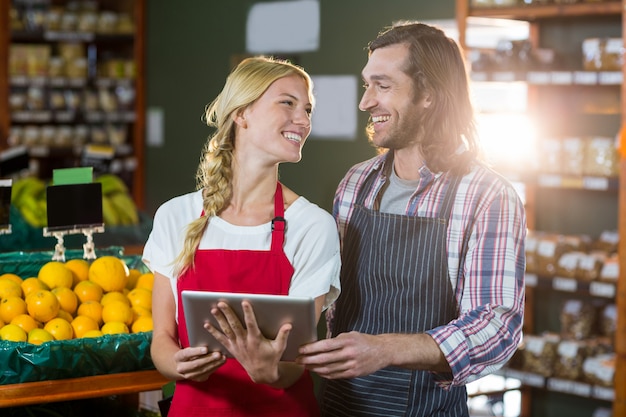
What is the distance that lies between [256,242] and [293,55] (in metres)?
4.65

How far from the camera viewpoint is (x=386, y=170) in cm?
233

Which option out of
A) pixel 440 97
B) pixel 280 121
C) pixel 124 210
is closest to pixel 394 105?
pixel 440 97

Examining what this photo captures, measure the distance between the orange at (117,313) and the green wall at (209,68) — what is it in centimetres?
361

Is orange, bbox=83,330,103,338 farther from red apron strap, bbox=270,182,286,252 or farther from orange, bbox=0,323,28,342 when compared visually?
red apron strap, bbox=270,182,286,252

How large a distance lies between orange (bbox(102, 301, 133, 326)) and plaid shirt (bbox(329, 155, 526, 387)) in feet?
2.79

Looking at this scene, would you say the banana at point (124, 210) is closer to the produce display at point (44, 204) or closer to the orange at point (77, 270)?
the produce display at point (44, 204)

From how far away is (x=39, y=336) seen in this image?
236 cm

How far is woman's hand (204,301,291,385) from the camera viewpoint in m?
1.77

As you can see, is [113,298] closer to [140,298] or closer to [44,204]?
[140,298]

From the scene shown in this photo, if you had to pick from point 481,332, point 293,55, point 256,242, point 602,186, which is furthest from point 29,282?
point 293,55

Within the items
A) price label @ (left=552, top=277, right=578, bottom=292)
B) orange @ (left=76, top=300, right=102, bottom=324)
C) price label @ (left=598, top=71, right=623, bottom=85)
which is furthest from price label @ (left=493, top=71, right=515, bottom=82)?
orange @ (left=76, top=300, right=102, bottom=324)

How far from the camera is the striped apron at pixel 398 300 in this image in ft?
7.00

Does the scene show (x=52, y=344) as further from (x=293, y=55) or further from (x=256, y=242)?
(x=293, y=55)

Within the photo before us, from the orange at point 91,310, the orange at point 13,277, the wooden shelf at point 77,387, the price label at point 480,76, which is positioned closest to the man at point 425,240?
the wooden shelf at point 77,387
